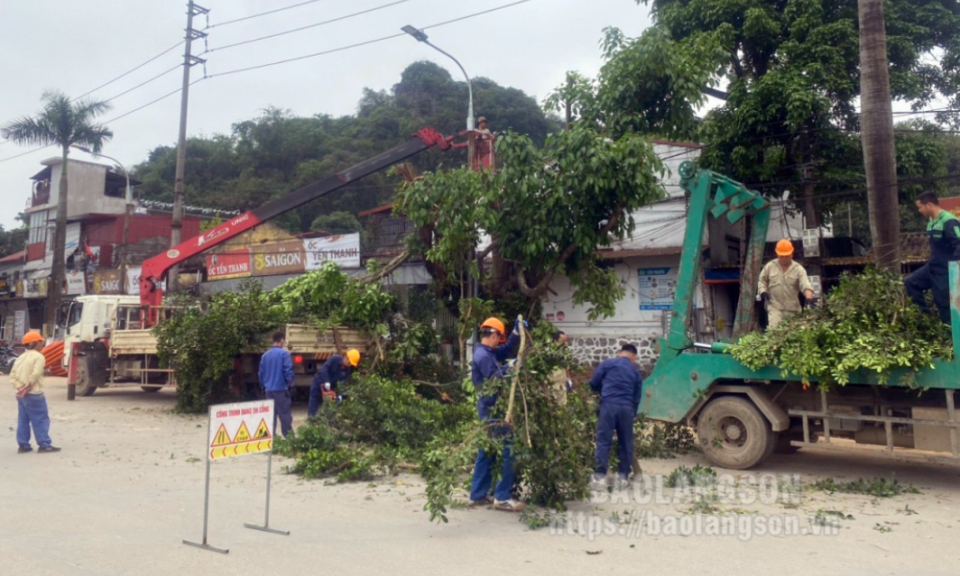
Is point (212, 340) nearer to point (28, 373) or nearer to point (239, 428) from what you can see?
point (28, 373)

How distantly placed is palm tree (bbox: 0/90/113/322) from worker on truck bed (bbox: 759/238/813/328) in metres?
30.3

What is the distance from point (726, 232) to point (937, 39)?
260 inches

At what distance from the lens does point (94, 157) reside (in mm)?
33156

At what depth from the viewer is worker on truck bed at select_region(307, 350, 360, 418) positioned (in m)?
12.0

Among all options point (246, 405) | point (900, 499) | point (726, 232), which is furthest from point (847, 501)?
point (726, 232)

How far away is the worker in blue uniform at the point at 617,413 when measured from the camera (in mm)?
8180

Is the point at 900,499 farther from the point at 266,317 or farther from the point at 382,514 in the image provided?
the point at 266,317

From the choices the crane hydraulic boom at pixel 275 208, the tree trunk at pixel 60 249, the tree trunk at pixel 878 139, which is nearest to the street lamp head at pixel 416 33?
the crane hydraulic boom at pixel 275 208

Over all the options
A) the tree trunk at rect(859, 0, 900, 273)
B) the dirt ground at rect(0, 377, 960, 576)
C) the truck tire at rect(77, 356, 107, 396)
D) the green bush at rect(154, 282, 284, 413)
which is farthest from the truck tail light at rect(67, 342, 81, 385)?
the tree trunk at rect(859, 0, 900, 273)

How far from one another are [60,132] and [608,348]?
25232mm

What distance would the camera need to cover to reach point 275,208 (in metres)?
17.6

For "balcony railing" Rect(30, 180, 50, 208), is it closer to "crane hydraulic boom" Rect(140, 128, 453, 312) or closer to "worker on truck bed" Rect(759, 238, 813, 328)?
"crane hydraulic boom" Rect(140, 128, 453, 312)

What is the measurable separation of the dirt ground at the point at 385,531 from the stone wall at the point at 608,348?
35.3 feet

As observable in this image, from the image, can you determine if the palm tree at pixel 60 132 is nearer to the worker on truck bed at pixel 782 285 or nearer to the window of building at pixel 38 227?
the window of building at pixel 38 227
